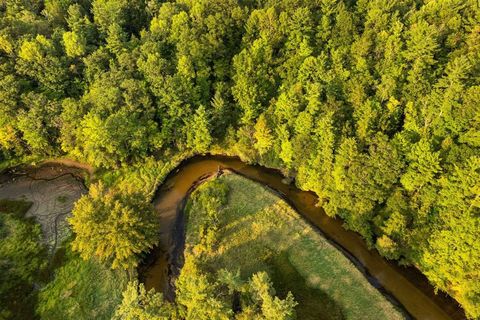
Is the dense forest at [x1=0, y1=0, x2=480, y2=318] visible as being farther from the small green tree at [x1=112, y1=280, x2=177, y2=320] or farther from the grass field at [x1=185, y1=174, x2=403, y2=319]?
the small green tree at [x1=112, y1=280, x2=177, y2=320]

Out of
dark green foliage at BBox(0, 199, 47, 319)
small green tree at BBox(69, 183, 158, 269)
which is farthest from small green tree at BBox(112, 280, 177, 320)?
dark green foliage at BBox(0, 199, 47, 319)

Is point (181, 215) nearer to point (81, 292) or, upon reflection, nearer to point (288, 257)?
point (81, 292)

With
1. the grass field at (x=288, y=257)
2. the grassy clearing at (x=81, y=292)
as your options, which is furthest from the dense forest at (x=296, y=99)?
the grassy clearing at (x=81, y=292)

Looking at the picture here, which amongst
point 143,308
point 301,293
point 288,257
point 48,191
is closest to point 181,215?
point 288,257

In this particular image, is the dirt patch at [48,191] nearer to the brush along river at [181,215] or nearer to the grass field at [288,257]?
the brush along river at [181,215]

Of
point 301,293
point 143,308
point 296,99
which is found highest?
point 296,99

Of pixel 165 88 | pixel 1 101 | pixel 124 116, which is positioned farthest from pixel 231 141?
pixel 1 101
